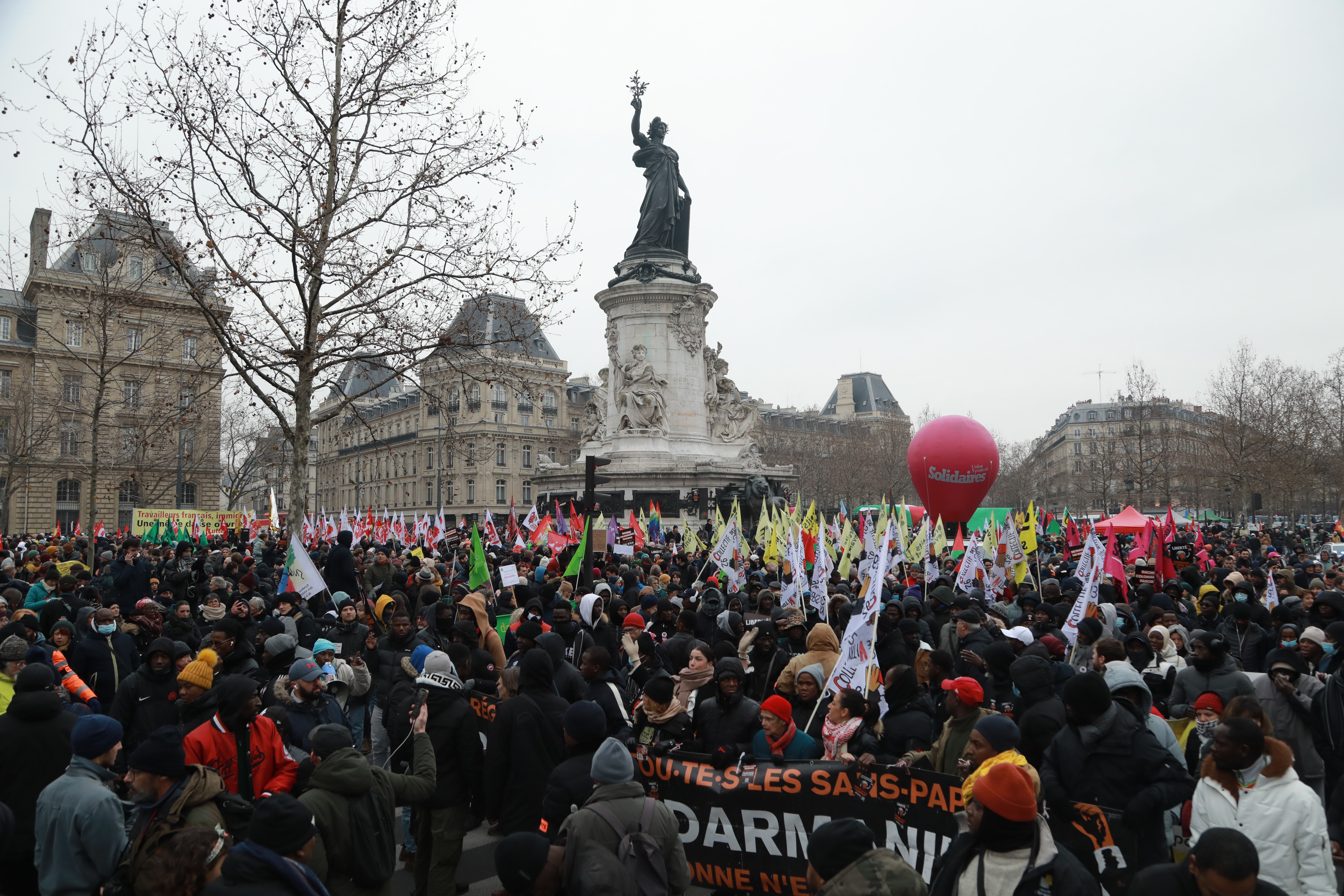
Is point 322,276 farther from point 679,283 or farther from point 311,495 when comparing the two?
point 311,495

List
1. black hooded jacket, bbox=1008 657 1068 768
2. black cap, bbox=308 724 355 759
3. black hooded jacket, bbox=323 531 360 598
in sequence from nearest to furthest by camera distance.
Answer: black cap, bbox=308 724 355 759 → black hooded jacket, bbox=1008 657 1068 768 → black hooded jacket, bbox=323 531 360 598

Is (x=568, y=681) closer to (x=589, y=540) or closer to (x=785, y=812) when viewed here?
(x=785, y=812)

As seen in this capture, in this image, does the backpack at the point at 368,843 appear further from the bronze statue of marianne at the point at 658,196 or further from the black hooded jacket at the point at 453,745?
the bronze statue of marianne at the point at 658,196

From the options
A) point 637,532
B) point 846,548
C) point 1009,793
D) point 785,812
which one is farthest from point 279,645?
point 637,532

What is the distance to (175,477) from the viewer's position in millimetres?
48562

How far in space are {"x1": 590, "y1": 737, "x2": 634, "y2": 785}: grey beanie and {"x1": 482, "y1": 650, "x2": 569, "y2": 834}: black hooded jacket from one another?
1.39 metres

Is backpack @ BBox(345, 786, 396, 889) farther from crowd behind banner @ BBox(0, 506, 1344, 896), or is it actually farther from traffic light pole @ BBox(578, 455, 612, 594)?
traffic light pole @ BBox(578, 455, 612, 594)

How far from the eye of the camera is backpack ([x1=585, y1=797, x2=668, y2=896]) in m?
3.84


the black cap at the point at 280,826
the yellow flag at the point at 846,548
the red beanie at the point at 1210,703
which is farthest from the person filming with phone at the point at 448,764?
the yellow flag at the point at 846,548

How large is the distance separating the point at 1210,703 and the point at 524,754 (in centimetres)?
434

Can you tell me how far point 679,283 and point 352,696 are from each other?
30.0 metres

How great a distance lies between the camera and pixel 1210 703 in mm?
5848

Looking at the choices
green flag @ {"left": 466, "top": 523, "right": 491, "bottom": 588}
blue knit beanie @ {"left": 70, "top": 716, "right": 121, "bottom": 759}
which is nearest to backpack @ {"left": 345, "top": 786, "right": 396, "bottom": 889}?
blue knit beanie @ {"left": 70, "top": 716, "right": 121, "bottom": 759}

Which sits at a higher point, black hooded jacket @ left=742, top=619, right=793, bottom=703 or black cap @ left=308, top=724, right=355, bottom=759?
black cap @ left=308, top=724, right=355, bottom=759
